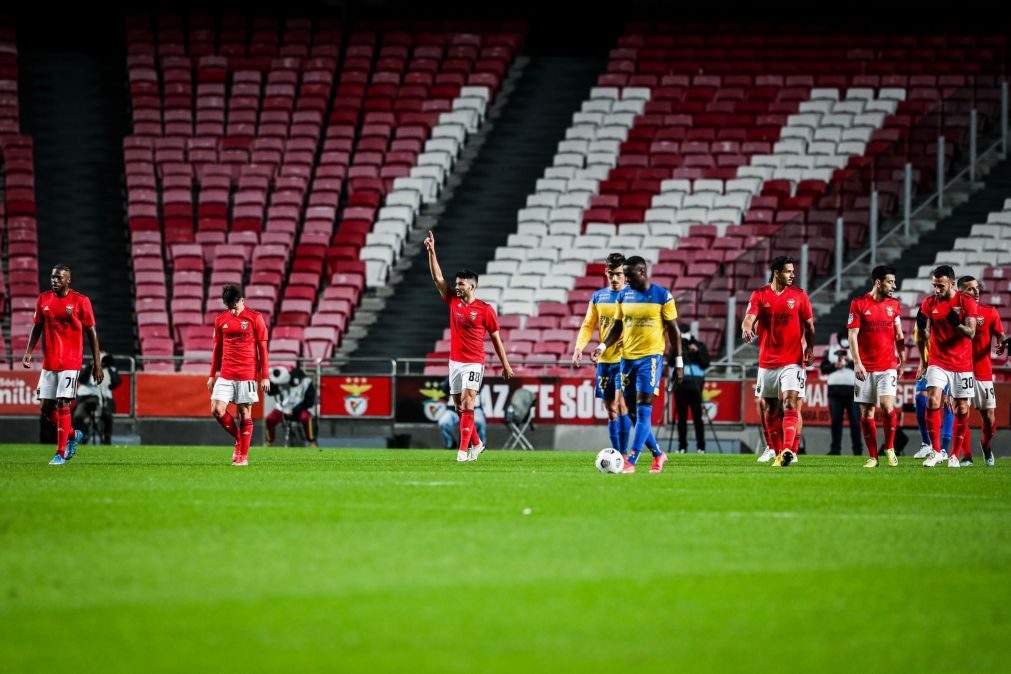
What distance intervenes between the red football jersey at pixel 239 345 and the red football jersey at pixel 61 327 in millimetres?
1411

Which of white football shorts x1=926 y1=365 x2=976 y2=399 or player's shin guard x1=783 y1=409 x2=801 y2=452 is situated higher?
white football shorts x1=926 y1=365 x2=976 y2=399

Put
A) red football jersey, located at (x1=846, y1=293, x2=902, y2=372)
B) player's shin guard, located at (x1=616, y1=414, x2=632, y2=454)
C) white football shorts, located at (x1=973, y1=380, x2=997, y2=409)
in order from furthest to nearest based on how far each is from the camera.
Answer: white football shorts, located at (x1=973, y1=380, x2=997, y2=409)
red football jersey, located at (x1=846, y1=293, x2=902, y2=372)
player's shin guard, located at (x1=616, y1=414, x2=632, y2=454)

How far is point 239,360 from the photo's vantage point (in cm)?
1638

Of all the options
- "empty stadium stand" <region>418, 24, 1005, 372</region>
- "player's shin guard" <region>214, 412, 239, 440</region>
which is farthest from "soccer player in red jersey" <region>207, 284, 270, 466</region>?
"empty stadium stand" <region>418, 24, 1005, 372</region>

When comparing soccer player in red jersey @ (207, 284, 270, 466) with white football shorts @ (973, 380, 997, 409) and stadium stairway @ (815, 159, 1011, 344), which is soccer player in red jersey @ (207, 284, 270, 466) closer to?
white football shorts @ (973, 380, 997, 409)

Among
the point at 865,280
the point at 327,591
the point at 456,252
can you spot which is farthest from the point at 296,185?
the point at 327,591

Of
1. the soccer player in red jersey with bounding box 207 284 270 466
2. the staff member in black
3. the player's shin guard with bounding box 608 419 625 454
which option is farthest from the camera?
the staff member in black

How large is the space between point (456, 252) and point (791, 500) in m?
21.2

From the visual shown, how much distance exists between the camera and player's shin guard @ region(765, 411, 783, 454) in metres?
17.7

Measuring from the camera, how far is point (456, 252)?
3173cm

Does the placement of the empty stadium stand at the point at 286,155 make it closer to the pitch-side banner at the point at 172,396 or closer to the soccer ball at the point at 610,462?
the pitch-side banner at the point at 172,396

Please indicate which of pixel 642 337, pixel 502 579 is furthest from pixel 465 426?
pixel 502 579

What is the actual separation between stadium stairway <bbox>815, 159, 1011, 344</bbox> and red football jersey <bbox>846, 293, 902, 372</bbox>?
9.47 m

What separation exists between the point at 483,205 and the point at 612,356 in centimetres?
1869
